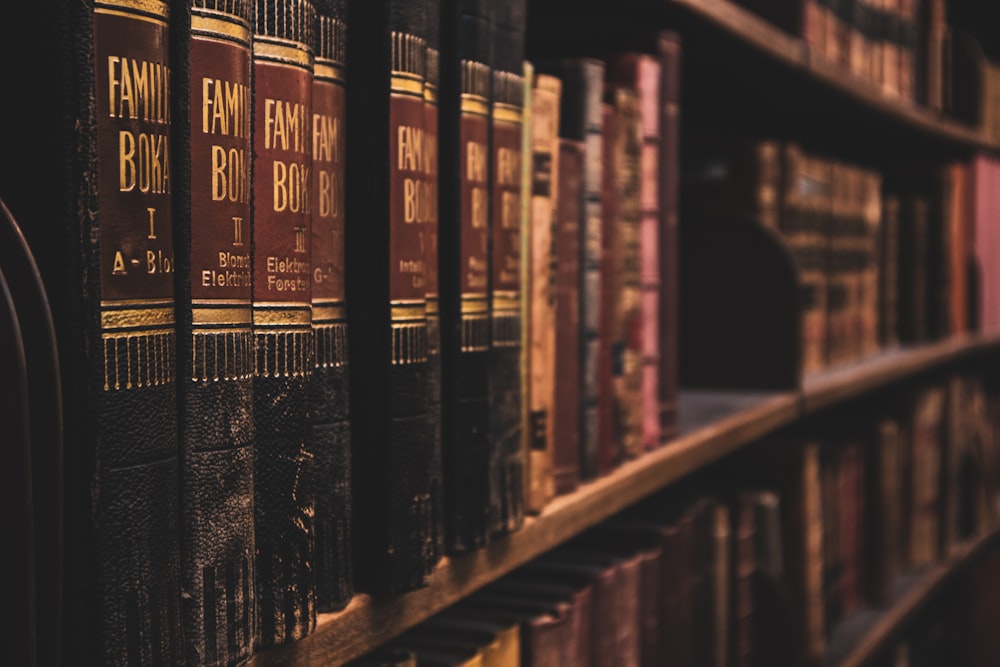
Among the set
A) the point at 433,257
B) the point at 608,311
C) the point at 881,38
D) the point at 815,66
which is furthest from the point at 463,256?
the point at 881,38

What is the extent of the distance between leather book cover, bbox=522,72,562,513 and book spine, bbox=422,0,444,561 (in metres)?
0.13

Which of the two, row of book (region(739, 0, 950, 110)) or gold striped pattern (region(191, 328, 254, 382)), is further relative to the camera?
row of book (region(739, 0, 950, 110))

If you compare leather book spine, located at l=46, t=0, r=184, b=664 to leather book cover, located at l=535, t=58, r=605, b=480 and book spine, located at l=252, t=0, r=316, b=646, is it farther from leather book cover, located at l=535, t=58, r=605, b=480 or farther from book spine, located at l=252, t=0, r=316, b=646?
leather book cover, located at l=535, t=58, r=605, b=480

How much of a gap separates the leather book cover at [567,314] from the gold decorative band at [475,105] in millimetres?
140

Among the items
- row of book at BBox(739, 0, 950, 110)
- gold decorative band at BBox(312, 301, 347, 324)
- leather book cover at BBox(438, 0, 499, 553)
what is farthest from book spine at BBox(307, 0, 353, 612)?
row of book at BBox(739, 0, 950, 110)

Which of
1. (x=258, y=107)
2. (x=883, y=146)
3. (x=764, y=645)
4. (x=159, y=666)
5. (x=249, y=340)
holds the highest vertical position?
(x=883, y=146)

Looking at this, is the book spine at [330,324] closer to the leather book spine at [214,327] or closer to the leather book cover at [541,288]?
the leather book spine at [214,327]

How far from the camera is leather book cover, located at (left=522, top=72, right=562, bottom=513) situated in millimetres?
785

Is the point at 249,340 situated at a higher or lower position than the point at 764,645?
higher

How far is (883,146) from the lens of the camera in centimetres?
216

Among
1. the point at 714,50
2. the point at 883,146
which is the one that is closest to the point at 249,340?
the point at 714,50

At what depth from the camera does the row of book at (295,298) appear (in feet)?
1.39

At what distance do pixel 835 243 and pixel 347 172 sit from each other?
1205 mm

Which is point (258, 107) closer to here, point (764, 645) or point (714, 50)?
point (714, 50)
